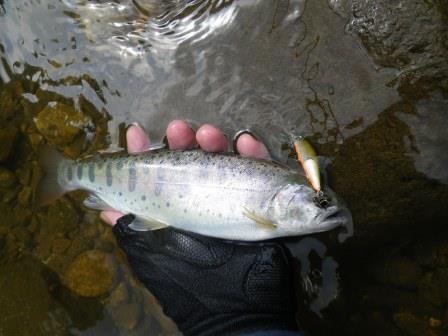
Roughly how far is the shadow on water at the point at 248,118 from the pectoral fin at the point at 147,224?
2.28ft

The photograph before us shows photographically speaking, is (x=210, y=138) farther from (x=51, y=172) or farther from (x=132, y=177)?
(x=51, y=172)

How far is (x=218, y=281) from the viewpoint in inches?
103

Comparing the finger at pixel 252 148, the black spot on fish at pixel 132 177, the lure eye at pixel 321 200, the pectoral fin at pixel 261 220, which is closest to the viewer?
the lure eye at pixel 321 200

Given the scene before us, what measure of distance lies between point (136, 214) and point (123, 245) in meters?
0.28

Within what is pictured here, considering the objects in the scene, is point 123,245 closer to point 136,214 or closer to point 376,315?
point 136,214

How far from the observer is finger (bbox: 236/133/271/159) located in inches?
108

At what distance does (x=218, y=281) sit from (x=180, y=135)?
99cm

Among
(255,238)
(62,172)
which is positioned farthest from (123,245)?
(255,238)

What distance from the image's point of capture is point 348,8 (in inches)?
104

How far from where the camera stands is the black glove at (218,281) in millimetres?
2562

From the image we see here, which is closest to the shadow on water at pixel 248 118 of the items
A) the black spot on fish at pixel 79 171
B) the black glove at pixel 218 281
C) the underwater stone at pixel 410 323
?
the underwater stone at pixel 410 323

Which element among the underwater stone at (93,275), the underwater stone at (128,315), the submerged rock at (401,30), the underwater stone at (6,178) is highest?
the submerged rock at (401,30)

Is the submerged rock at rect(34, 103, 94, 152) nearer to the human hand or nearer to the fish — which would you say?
the fish

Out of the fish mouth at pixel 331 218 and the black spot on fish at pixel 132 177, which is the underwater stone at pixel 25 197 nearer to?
the black spot on fish at pixel 132 177
